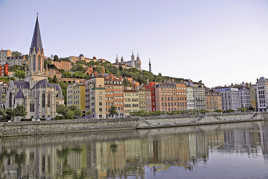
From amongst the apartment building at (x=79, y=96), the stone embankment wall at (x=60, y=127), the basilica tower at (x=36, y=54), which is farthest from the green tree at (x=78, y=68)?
the stone embankment wall at (x=60, y=127)

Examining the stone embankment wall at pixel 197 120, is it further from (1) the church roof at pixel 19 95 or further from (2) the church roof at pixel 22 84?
(2) the church roof at pixel 22 84

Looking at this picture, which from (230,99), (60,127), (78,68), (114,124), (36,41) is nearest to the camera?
(60,127)

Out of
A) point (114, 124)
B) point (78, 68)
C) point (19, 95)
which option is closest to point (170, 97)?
point (114, 124)

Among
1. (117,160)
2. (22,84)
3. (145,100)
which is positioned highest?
(22,84)

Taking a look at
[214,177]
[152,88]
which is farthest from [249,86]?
[214,177]

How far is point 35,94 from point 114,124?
28.7 m

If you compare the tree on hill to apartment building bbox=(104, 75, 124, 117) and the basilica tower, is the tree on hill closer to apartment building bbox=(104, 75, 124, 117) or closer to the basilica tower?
apartment building bbox=(104, 75, 124, 117)

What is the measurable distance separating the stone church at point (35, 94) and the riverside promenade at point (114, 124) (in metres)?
19.5

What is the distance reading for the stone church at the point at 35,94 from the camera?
8294 cm

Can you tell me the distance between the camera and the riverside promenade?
60.8 m

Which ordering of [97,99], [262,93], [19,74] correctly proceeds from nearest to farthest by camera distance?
[97,99]
[262,93]
[19,74]

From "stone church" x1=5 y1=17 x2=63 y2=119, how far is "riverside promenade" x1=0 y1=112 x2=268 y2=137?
19.5 metres

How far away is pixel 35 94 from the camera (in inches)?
3334

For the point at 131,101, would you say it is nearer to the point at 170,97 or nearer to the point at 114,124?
the point at 170,97
